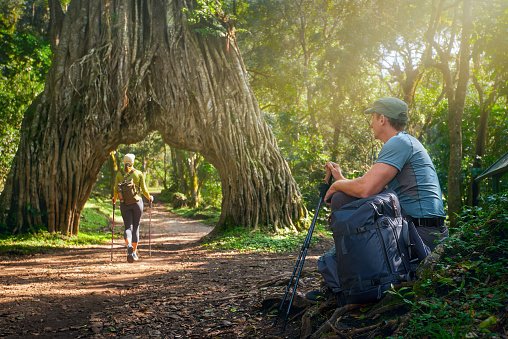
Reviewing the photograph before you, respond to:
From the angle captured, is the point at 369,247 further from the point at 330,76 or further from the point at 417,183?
the point at 330,76

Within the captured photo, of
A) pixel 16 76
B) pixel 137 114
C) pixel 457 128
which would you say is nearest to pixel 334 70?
pixel 457 128

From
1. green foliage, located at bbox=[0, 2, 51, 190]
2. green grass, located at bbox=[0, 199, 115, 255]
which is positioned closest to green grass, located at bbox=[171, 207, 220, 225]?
green grass, located at bbox=[0, 199, 115, 255]

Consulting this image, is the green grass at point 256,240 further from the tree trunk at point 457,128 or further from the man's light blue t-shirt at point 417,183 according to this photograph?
the man's light blue t-shirt at point 417,183

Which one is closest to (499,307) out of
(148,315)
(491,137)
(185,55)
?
(148,315)

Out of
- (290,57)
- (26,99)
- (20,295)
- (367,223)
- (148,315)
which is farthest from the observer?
(290,57)

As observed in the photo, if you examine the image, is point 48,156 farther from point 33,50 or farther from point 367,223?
point 367,223

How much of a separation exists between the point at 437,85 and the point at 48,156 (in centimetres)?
1968

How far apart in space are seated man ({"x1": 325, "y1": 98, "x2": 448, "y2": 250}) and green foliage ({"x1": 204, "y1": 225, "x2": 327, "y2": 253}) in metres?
5.78

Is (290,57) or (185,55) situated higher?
(290,57)

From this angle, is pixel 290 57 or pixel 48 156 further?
pixel 290 57

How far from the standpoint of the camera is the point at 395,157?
3.57 meters

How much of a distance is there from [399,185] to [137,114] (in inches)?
345

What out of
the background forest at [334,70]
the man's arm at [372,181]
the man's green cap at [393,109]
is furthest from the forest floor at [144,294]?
the background forest at [334,70]

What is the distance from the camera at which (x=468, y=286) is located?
3.21 metres
